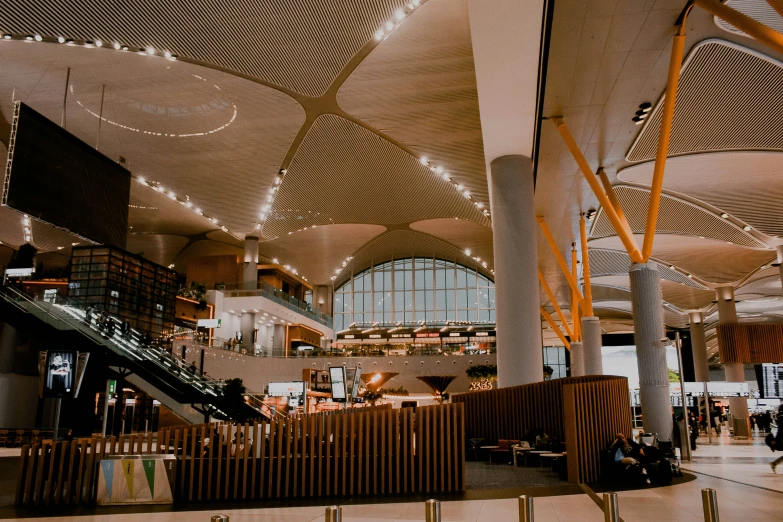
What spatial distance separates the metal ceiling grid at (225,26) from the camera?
46.4 feet

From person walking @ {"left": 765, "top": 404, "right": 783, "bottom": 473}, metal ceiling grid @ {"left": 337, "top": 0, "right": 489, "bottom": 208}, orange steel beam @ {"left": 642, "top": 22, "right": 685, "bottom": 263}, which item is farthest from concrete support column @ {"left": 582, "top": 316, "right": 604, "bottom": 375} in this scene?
person walking @ {"left": 765, "top": 404, "right": 783, "bottom": 473}

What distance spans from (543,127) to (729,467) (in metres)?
7.95

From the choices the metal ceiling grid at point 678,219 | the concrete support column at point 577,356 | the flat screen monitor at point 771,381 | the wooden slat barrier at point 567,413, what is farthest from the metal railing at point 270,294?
the flat screen monitor at point 771,381

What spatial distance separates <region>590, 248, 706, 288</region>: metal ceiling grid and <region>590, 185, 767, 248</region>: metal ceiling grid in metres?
5.79

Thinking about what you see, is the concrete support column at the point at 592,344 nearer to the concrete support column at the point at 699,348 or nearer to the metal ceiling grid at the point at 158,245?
the concrete support column at the point at 699,348

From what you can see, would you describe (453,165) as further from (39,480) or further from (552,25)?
(39,480)

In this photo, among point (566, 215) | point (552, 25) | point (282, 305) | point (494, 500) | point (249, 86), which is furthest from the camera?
point (282, 305)

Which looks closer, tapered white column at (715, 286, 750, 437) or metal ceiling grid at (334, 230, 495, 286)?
tapered white column at (715, 286, 750, 437)

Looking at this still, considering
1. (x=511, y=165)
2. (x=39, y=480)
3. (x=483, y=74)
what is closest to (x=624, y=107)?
(x=511, y=165)

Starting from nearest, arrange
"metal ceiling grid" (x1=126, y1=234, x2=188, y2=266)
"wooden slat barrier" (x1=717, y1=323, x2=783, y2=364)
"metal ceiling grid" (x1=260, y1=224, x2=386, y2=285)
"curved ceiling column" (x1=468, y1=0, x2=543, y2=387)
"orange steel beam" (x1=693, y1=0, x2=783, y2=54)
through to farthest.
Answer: "orange steel beam" (x1=693, y1=0, x2=783, y2=54) → "curved ceiling column" (x1=468, y1=0, x2=543, y2=387) → "wooden slat barrier" (x1=717, y1=323, x2=783, y2=364) → "metal ceiling grid" (x1=260, y1=224, x2=386, y2=285) → "metal ceiling grid" (x1=126, y1=234, x2=188, y2=266)

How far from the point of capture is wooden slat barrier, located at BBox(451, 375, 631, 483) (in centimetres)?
914

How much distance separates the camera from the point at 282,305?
3838 centimetres

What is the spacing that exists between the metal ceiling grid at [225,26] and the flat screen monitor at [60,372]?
841 cm

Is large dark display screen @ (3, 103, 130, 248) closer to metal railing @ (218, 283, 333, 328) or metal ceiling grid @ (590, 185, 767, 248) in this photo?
metal ceiling grid @ (590, 185, 767, 248)
